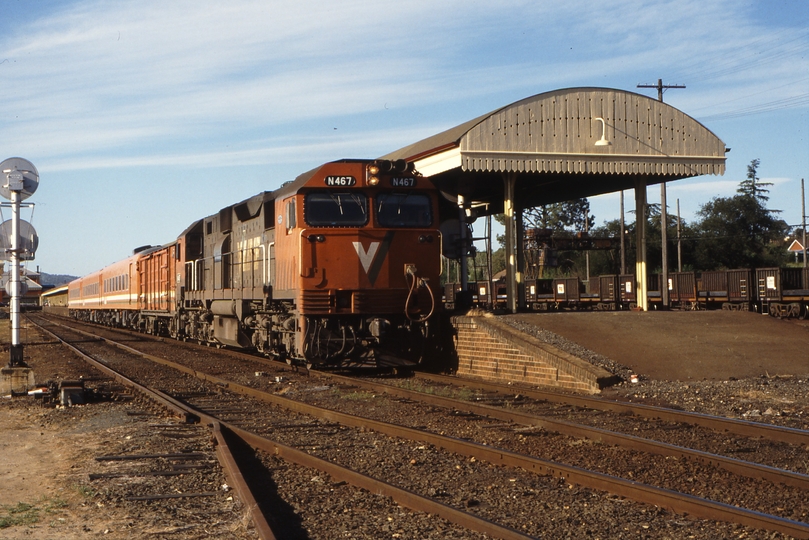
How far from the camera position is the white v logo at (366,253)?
1414 cm

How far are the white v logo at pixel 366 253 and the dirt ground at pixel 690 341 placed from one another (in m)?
3.32

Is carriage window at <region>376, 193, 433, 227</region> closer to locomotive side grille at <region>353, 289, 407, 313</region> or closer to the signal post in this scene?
locomotive side grille at <region>353, 289, 407, 313</region>

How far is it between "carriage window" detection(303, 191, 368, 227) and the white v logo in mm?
401

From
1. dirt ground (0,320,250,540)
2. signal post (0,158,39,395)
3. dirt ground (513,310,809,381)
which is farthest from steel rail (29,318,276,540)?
dirt ground (513,310,809,381)

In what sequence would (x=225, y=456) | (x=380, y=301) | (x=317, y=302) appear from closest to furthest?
(x=225, y=456)
(x=317, y=302)
(x=380, y=301)

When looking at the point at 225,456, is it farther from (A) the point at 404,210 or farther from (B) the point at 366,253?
(A) the point at 404,210

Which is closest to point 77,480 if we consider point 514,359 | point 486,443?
point 486,443

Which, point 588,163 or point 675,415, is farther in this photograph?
point 588,163

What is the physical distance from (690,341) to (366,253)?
6.07m

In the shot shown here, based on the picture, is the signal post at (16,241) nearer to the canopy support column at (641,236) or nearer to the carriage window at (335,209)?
the carriage window at (335,209)

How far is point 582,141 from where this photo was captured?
1752 centimetres

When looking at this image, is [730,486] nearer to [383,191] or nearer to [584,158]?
[383,191]

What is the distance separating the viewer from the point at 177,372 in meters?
16.5

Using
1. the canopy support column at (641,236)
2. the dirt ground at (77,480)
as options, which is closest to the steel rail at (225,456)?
the dirt ground at (77,480)
